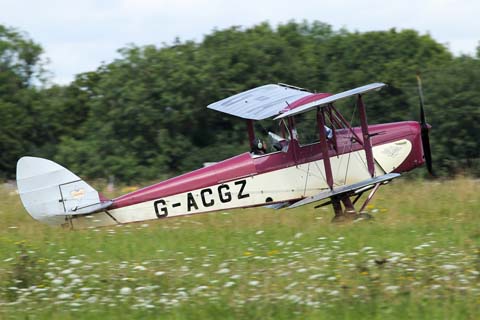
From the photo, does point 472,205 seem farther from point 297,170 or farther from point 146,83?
point 146,83

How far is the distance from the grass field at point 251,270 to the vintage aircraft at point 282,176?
1.24 ft

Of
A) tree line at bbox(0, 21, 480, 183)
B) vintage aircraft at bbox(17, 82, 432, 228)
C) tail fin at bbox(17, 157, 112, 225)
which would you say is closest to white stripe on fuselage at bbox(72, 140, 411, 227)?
vintage aircraft at bbox(17, 82, 432, 228)

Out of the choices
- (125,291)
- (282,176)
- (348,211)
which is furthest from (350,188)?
(125,291)

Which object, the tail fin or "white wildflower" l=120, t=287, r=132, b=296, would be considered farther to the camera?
the tail fin

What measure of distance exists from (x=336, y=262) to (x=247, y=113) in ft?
17.5

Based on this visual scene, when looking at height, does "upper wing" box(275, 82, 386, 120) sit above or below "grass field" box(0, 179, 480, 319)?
above

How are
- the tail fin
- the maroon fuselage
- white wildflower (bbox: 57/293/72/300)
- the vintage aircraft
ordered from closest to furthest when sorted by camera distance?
white wildflower (bbox: 57/293/72/300)
the tail fin
the vintage aircraft
the maroon fuselage

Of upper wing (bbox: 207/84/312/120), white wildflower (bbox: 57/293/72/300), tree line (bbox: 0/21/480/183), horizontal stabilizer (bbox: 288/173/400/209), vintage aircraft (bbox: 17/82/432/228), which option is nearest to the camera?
white wildflower (bbox: 57/293/72/300)

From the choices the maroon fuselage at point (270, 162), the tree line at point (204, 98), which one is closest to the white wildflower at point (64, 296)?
the maroon fuselage at point (270, 162)

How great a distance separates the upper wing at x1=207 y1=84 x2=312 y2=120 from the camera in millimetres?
14031

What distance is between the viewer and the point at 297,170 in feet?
45.6

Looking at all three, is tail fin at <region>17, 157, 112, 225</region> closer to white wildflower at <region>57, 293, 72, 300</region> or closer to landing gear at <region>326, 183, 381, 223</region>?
landing gear at <region>326, 183, 381, 223</region>

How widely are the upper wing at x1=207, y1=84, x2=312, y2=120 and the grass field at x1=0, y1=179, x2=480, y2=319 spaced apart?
1.84 m

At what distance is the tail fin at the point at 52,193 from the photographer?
12.7 meters
